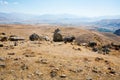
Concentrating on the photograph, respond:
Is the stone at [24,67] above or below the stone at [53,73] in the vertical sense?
above

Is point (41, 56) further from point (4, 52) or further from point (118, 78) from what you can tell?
point (118, 78)

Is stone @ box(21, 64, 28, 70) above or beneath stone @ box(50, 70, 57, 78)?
above

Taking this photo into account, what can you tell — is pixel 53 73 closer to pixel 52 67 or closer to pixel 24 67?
pixel 52 67

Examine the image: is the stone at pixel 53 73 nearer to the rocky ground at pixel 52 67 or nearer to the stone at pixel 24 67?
the rocky ground at pixel 52 67

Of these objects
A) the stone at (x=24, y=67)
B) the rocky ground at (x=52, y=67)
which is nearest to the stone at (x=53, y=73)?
the rocky ground at (x=52, y=67)

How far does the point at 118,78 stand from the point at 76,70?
400 centimetres

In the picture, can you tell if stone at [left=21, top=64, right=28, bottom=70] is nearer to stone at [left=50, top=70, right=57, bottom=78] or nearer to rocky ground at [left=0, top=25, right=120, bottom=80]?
rocky ground at [left=0, top=25, right=120, bottom=80]

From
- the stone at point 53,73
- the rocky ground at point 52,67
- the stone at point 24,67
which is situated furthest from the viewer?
the stone at point 24,67

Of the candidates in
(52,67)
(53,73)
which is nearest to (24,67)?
(52,67)

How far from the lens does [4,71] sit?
17.7m

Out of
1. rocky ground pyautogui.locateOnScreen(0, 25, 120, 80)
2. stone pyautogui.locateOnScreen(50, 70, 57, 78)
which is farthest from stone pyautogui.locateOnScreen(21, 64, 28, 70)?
stone pyautogui.locateOnScreen(50, 70, 57, 78)

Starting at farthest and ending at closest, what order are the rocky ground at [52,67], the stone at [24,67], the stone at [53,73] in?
the stone at [24,67]
the stone at [53,73]
the rocky ground at [52,67]

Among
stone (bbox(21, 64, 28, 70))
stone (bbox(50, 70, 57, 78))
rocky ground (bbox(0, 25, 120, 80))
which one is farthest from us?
stone (bbox(21, 64, 28, 70))

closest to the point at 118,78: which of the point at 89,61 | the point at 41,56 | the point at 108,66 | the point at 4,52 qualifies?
the point at 108,66
